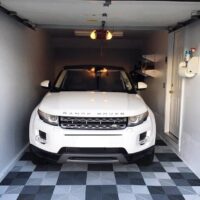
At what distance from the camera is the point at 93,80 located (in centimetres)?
460

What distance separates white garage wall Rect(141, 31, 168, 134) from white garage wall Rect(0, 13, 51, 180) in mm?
2709

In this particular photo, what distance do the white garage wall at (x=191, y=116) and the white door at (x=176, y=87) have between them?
20.4 inches

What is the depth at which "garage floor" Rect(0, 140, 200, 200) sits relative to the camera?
3125 mm

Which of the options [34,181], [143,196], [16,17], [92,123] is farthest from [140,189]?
[16,17]

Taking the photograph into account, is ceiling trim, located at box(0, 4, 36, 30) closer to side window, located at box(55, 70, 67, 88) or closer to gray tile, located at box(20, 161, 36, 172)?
side window, located at box(55, 70, 67, 88)

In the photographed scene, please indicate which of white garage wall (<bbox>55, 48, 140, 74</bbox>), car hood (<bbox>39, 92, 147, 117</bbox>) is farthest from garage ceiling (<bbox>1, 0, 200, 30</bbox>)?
white garage wall (<bbox>55, 48, 140, 74</bbox>)

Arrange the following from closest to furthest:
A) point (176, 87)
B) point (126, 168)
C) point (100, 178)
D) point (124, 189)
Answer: point (124, 189), point (100, 178), point (126, 168), point (176, 87)

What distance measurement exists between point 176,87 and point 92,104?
203 centimetres

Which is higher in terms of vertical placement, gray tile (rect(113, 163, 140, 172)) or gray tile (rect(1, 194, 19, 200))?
gray tile (rect(1, 194, 19, 200))

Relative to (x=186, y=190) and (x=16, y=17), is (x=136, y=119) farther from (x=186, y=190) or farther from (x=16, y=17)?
(x=16, y=17)

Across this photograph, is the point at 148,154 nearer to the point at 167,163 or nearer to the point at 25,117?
the point at 167,163

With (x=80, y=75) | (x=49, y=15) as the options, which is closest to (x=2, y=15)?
(x=49, y=15)

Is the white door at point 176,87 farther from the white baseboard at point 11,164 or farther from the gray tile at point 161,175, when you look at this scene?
the white baseboard at point 11,164

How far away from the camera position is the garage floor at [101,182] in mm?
3125
